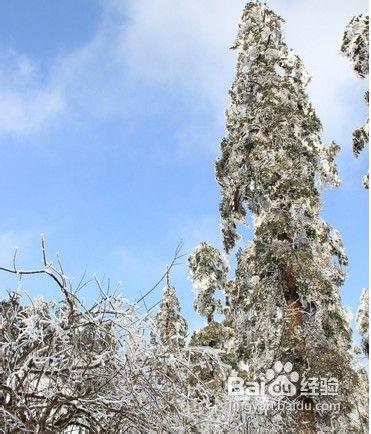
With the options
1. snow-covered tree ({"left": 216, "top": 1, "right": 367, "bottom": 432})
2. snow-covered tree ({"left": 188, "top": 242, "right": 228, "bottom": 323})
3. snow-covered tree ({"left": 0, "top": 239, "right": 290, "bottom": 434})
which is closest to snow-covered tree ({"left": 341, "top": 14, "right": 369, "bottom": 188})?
snow-covered tree ({"left": 216, "top": 1, "right": 367, "bottom": 432})

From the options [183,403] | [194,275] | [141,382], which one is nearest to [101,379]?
[141,382]

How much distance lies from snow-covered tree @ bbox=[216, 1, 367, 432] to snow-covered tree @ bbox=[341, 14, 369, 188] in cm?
173

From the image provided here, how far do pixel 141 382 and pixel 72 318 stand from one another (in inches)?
22.6

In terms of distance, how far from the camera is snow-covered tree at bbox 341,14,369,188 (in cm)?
1441

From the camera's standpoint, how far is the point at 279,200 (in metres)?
15.2

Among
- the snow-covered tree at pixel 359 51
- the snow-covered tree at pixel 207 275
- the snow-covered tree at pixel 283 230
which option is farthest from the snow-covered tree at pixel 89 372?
the snow-covered tree at pixel 207 275

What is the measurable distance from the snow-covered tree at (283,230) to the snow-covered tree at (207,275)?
9.00m

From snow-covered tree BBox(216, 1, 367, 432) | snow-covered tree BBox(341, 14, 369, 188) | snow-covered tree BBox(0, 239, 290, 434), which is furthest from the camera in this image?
snow-covered tree BBox(341, 14, 369, 188)

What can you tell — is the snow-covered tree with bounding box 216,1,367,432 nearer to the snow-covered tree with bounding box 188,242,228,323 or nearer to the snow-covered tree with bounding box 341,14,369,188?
the snow-covered tree with bounding box 341,14,369,188

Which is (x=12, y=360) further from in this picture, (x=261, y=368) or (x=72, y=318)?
(x=261, y=368)

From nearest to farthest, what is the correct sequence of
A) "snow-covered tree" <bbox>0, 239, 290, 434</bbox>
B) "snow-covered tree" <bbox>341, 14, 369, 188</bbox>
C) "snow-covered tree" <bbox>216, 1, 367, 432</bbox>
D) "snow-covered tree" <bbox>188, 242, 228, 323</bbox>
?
1. "snow-covered tree" <bbox>0, 239, 290, 434</bbox>
2. "snow-covered tree" <bbox>216, 1, 367, 432</bbox>
3. "snow-covered tree" <bbox>341, 14, 369, 188</bbox>
4. "snow-covered tree" <bbox>188, 242, 228, 323</bbox>

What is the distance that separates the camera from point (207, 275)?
26.9 meters

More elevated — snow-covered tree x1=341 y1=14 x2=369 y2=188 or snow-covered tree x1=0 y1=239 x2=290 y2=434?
snow-covered tree x1=341 y1=14 x2=369 y2=188

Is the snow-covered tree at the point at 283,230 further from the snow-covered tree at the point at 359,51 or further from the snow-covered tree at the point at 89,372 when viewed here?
the snow-covered tree at the point at 89,372
